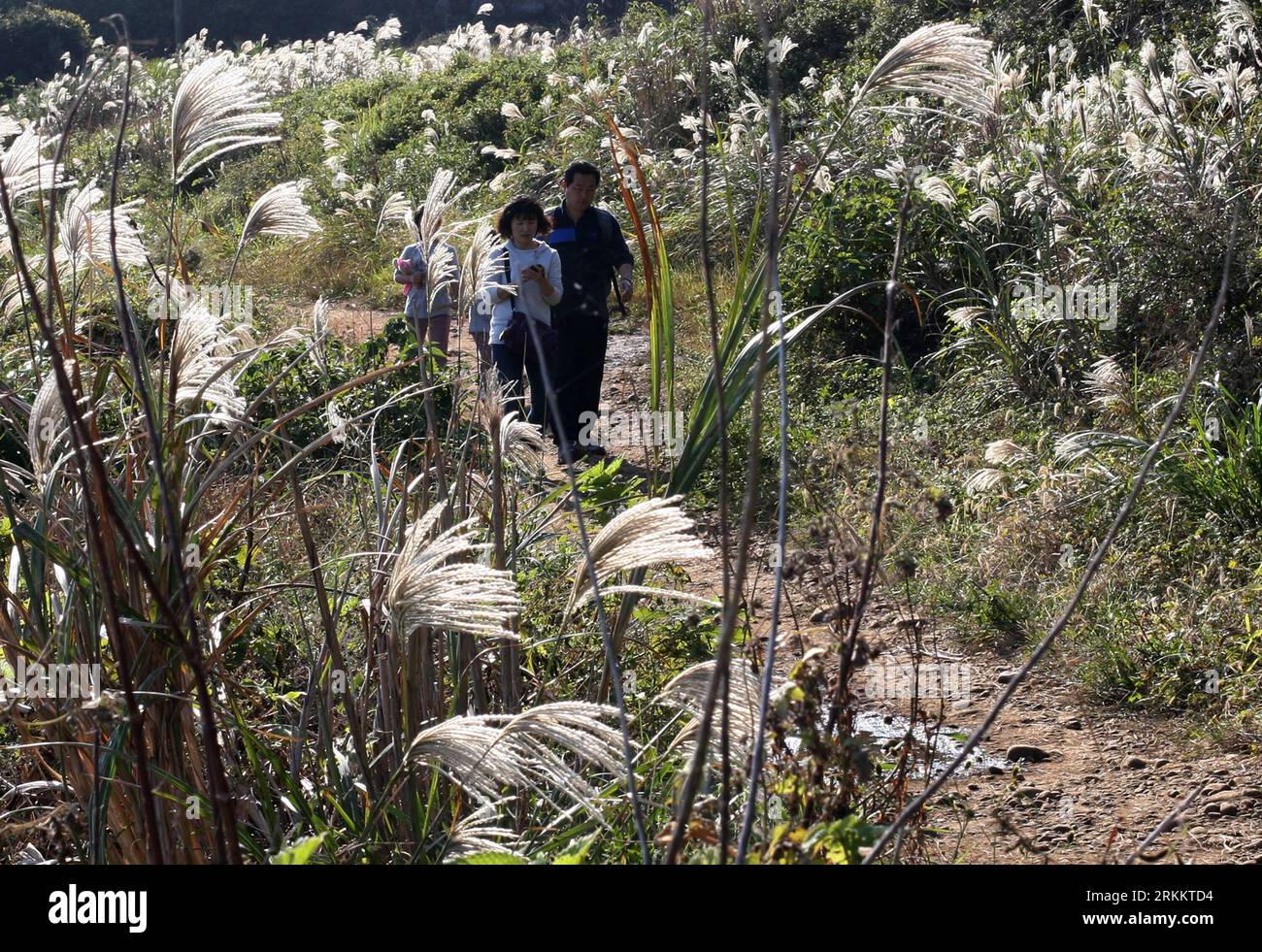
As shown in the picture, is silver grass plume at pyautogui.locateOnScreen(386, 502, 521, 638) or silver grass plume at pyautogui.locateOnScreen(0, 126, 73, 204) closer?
silver grass plume at pyautogui.locateOnScreen(386, 502, 521, 638)

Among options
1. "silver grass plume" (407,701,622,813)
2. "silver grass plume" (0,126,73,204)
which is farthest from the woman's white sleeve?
"silver grass plume" (407,701,622,813)

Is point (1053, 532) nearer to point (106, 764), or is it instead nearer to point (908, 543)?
point (908, 543)

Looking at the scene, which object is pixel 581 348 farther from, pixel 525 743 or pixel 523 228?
pixel 525 743

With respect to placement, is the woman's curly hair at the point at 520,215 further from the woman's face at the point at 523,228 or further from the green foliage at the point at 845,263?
the green foliage at the point at 845,263

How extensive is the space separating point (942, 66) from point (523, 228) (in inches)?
193

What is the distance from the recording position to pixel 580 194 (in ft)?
24.6

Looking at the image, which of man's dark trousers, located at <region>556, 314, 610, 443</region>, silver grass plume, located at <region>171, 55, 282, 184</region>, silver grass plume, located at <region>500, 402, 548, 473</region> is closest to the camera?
silver grass plume, located at <region>171, 55, 282, 184</region>

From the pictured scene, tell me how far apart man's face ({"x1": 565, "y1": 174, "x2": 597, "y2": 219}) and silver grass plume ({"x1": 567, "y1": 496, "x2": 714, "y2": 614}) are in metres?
5.61

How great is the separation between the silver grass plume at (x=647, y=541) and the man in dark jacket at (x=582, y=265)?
17.7ft

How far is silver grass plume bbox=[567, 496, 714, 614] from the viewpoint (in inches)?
76.8

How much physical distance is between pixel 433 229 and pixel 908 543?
133 inches

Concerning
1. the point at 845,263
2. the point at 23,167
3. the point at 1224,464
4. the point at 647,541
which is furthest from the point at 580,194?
the point at 647,541

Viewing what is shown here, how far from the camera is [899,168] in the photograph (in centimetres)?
816

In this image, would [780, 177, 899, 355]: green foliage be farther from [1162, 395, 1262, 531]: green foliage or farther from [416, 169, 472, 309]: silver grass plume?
[416, 169, 472, 309]: silver grass plume
